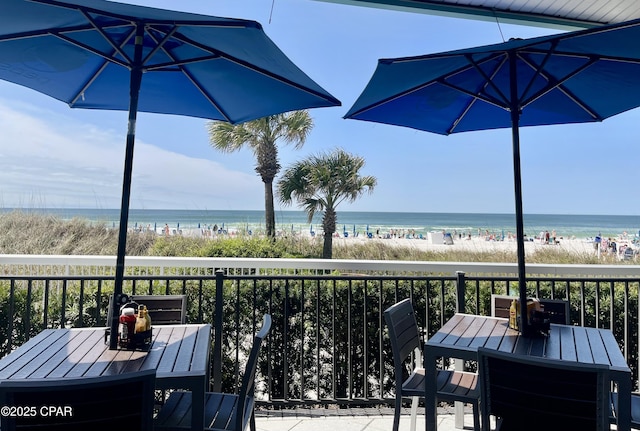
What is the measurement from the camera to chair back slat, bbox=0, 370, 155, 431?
100 cm

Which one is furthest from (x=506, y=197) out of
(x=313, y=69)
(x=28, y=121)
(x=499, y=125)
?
(x=28, y=121)

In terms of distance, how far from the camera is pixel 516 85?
2236mm

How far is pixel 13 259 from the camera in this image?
16.0ft

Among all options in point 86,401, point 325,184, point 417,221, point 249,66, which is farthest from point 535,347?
point 417,221

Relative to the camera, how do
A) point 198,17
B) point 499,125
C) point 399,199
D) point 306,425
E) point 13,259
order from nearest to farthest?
1. point 198,17
2. point 306,425
3. point 499,125
4. point 13,259
5. point 399,199

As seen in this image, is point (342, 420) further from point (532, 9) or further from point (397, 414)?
point (532, 9)

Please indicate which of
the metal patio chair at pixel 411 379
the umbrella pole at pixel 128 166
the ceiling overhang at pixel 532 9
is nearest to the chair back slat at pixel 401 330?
the metal patio chair at pixel 411 379

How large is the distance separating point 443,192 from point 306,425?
157ft

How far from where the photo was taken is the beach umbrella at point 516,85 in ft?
6.76

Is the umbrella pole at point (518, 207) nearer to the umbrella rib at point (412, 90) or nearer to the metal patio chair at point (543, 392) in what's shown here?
the umbrella rib at point (412, 90)

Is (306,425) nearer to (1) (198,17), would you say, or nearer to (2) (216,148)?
(1) (198,17)

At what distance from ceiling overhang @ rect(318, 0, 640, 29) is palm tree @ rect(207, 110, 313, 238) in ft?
27.8

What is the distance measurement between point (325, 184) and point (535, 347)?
431 inches

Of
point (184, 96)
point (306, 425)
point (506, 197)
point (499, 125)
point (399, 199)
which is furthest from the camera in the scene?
point (399, 199)
